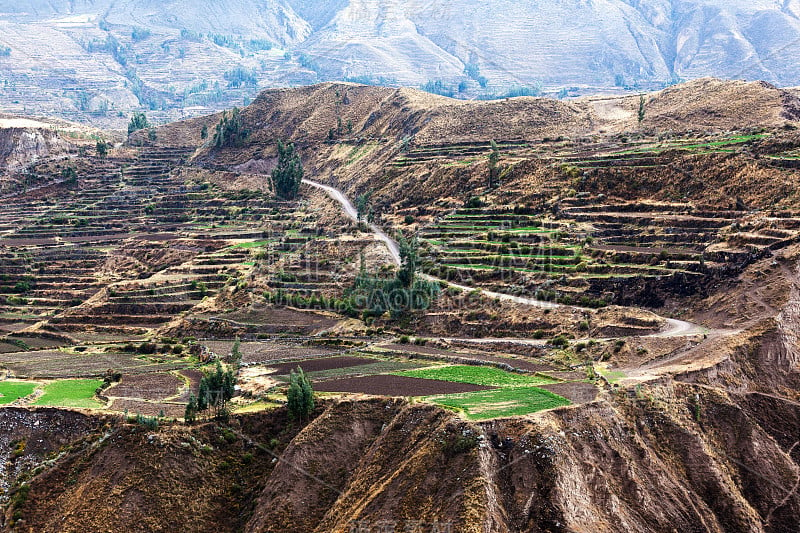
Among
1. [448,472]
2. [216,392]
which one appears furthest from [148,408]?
[448,472]

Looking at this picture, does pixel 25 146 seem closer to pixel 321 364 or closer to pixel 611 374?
pixel 321 364

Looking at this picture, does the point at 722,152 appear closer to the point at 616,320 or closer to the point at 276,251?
the point at 616,320

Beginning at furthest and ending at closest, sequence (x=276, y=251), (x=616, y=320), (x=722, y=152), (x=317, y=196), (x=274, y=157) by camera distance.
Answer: (x=274, y=157)
(x=317, y=196)
(x=276, y=251)
(x=722, y=152)
(x=616, y=320)

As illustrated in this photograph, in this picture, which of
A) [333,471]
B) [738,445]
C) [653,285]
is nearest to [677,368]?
[738,445]

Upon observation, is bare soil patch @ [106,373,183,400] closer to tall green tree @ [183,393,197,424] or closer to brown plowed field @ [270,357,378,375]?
brown plowed field @ [270,357,378,375]

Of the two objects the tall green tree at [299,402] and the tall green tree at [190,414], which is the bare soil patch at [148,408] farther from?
the tall green tree at [299,402]

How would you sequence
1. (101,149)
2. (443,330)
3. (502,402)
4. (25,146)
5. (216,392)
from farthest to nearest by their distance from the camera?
(25,146), (101,149), (443,330), (216,392), (502,402)
